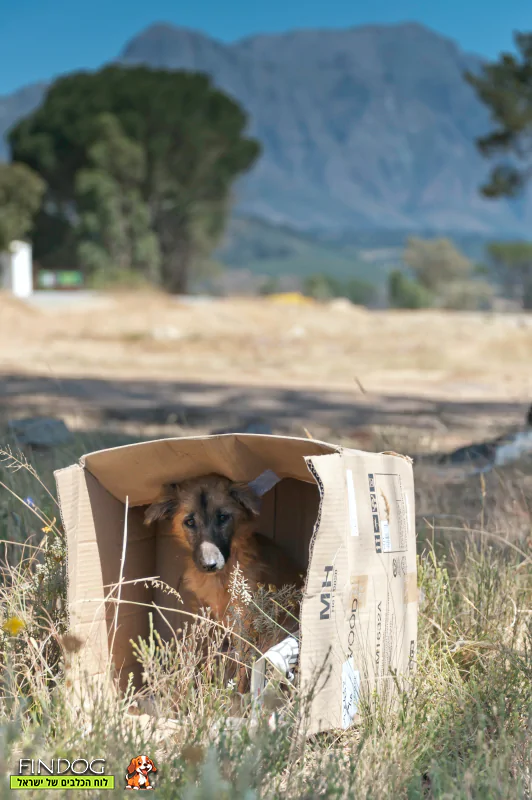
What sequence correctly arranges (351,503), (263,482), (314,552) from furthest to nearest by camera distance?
(263,482)
(351,503)
(314,552)

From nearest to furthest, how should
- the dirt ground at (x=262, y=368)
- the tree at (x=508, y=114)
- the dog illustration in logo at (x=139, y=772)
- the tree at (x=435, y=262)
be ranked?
the dog illustration in logo at (x=139, y=772) < the dirt ground at (x=262, y=368) < the tree at (x=508, y=114) < the tree at (x=435, y=262)

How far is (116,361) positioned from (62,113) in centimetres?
3602

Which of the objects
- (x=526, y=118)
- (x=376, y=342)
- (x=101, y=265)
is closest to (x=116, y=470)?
(x=526, y=118)

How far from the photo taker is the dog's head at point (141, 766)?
98.4 inches

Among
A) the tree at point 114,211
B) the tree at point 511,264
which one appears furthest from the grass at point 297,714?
the tree at point 511,264

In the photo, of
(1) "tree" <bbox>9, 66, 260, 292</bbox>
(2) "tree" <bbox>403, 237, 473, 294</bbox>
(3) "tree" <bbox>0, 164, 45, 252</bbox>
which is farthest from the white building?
(2) "tree" <bbox>403, 237, 473, 294</bbox>

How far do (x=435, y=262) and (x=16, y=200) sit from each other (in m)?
70.8

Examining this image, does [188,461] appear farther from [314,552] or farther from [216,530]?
[314,552]

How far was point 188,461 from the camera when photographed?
150 inches

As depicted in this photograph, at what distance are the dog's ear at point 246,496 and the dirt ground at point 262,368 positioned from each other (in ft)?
4.79

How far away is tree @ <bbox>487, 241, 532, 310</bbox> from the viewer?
93.1 m

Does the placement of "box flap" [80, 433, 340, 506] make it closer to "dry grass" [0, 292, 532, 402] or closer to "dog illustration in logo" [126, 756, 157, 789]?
"dog illustration in logo" [126, 756, 157, 789]

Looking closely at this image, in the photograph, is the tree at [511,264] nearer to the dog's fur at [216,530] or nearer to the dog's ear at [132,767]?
the dog's fur at [216,530]

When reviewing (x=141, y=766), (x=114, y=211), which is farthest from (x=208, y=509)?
(x=114, y=211)
